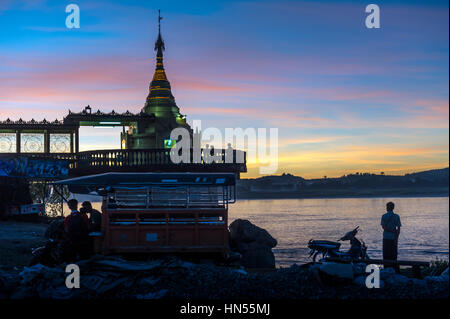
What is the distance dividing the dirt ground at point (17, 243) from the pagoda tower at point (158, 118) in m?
18.9

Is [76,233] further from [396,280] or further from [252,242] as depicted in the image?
[252,242]

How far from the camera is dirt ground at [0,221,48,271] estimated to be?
18.8m

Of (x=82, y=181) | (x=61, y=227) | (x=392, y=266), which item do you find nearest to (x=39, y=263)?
(x=61, y=227)

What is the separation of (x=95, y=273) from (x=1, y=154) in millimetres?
29843

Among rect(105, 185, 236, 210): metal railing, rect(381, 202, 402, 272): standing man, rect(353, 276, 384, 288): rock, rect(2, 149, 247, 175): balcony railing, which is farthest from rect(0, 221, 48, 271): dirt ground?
rect(381, 202, 402, 272): standing man

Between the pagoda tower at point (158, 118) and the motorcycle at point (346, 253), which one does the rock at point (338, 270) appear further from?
the pagoda tower at point (158, 118)

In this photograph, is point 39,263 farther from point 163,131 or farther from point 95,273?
point 163,131

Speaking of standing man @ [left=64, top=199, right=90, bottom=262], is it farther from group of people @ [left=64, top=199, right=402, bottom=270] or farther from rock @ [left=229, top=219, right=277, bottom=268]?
rock @ [left=229, top=219, right=277, bottom=268]

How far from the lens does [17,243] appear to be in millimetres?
22625

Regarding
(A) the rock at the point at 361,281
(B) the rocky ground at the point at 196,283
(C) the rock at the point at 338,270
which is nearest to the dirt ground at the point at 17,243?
(B) the rocky ground at the point at 196,283

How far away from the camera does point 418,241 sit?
206 ft

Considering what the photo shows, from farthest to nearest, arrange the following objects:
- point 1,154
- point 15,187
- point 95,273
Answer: point 1,154, point 15,187, point 95,273

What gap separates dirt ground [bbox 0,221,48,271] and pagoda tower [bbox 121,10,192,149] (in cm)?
1893
